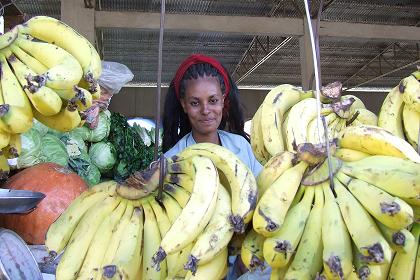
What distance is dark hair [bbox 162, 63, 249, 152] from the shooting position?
2410 millimetres

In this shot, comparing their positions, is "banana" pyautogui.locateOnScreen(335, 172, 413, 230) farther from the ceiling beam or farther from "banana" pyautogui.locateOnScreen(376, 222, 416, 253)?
the ceiling beam

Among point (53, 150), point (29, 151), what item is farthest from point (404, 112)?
point (53, 150)

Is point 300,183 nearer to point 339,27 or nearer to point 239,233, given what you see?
point 239,233

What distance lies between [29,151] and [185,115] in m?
1.01

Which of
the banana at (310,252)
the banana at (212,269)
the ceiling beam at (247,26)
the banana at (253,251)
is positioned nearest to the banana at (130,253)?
the banana at (212,269)

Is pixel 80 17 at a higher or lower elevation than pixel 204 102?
higher

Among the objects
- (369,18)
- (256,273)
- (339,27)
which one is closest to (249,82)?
(369,18)

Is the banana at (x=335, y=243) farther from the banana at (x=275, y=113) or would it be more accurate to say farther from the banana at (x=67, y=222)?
the banana at (x=67, y=222)

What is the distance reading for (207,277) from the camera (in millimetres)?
1039

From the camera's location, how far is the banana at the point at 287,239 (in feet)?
3.25

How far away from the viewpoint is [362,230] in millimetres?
976

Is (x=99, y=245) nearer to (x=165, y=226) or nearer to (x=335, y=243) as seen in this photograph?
(x=165, y=226)

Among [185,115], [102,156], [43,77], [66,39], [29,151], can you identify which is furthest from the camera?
[102,156]

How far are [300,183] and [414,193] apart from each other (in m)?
0.26
